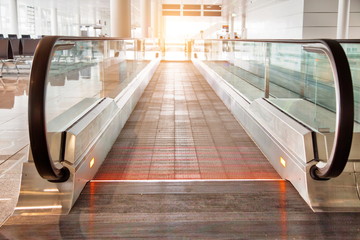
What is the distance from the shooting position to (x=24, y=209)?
3322 millimetres

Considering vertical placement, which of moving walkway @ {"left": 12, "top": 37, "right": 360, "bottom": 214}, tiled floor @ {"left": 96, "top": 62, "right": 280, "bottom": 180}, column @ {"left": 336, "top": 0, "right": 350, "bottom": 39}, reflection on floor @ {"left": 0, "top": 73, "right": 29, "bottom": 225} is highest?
column @ {"left": 336, "top": 0, "right": 350, "bottom": 39}

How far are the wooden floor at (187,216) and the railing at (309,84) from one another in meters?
0.37

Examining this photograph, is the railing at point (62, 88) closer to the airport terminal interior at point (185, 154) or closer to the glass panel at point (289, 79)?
the airport terminal interior at point (185, 154)

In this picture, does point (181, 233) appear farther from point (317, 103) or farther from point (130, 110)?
point (130, 110)

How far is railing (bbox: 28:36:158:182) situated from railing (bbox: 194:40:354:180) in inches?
76.0

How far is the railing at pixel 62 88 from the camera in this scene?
2.92 metres

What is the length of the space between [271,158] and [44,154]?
2.59m

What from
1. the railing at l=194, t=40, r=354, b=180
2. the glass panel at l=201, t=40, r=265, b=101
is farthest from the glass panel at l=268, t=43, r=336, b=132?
the glass panel at l=201, t=40, r=265, b=101

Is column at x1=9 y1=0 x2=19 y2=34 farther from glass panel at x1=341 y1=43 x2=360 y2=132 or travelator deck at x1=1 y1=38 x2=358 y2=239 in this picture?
glass panel at x1=341 y1=43 x2=360 y2=132

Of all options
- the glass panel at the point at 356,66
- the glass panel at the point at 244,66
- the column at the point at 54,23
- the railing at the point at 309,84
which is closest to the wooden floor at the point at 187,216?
the railing at the point at 309,84

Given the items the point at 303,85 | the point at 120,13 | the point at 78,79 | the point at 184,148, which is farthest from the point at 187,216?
the point at 120,13

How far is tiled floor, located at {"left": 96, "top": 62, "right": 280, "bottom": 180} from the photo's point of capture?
4449 mm

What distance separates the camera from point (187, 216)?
10.7ft

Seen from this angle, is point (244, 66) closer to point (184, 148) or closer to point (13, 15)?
point (184, 148)
